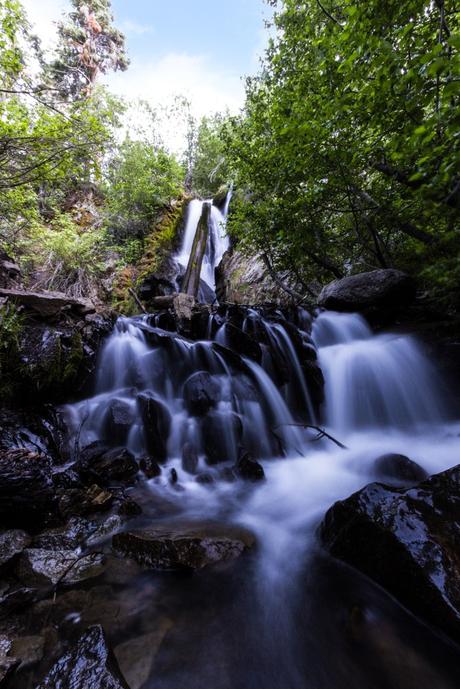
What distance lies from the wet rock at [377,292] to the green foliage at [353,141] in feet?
1.94

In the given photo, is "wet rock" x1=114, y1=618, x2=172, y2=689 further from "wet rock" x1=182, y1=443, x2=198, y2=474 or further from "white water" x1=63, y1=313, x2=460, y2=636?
"wet rock" x1=182, y1=443, x2=198, y2=474

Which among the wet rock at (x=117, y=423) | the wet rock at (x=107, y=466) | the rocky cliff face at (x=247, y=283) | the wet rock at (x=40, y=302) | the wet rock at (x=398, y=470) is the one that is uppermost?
the rocky cliff face at (x=247, y=283)

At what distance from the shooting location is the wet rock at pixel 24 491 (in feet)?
8.74

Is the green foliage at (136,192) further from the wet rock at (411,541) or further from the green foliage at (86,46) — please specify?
the wet rock at (411,541)

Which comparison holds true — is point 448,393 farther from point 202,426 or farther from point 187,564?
point 187,564

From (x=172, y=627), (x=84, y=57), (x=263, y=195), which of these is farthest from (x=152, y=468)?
(x=84, y=57)

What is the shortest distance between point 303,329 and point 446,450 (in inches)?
162

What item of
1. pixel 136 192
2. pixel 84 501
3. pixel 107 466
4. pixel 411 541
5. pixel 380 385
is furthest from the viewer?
pixel 136 192

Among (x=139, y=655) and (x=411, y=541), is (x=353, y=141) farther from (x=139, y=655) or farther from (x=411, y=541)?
(x=139, y=655)

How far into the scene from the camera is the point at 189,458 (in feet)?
13.9

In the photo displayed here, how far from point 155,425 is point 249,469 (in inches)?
61.8

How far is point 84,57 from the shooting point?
20.7 meters

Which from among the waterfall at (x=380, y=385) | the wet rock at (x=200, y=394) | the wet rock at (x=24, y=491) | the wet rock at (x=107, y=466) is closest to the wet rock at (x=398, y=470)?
the waterfall at (x=380, y=385)

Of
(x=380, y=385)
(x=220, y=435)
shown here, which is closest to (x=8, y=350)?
(x=220, y=435)
